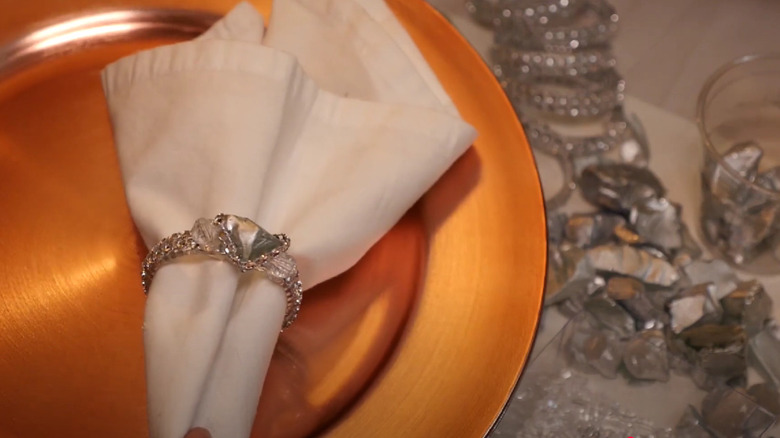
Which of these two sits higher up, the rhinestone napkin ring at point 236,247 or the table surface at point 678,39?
the rhinestone napkin ring at point 236,247

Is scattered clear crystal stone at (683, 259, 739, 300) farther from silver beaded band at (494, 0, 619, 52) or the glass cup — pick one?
silver beaded band at (494, 0, 619, 52)

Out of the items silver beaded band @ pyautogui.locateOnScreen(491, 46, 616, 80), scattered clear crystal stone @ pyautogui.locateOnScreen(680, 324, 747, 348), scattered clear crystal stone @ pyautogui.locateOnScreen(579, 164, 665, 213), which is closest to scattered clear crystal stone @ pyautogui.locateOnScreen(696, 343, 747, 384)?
scattered clear crystal stone @ pyautogui.locateOnScreen(680, 324, 747, 348)

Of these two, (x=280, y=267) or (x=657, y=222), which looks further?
(x=657, y=222)

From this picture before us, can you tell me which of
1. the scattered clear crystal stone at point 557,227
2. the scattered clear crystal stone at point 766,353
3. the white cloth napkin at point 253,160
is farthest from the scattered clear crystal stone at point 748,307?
the white cloth napkin at point 253,160

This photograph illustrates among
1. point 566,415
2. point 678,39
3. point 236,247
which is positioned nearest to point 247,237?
point 236,247

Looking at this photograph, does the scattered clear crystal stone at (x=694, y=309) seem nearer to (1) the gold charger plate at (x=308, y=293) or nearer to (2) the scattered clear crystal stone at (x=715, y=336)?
(2) the scattered clear crystal stone at (x=715, y=336)

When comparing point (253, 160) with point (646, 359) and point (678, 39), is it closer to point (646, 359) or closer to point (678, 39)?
point (646, 359)

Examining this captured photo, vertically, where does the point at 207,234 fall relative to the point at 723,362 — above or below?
above

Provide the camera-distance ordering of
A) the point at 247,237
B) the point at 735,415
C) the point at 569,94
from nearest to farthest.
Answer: the point at 247,237, the point at 735,415, the point at 569,94
